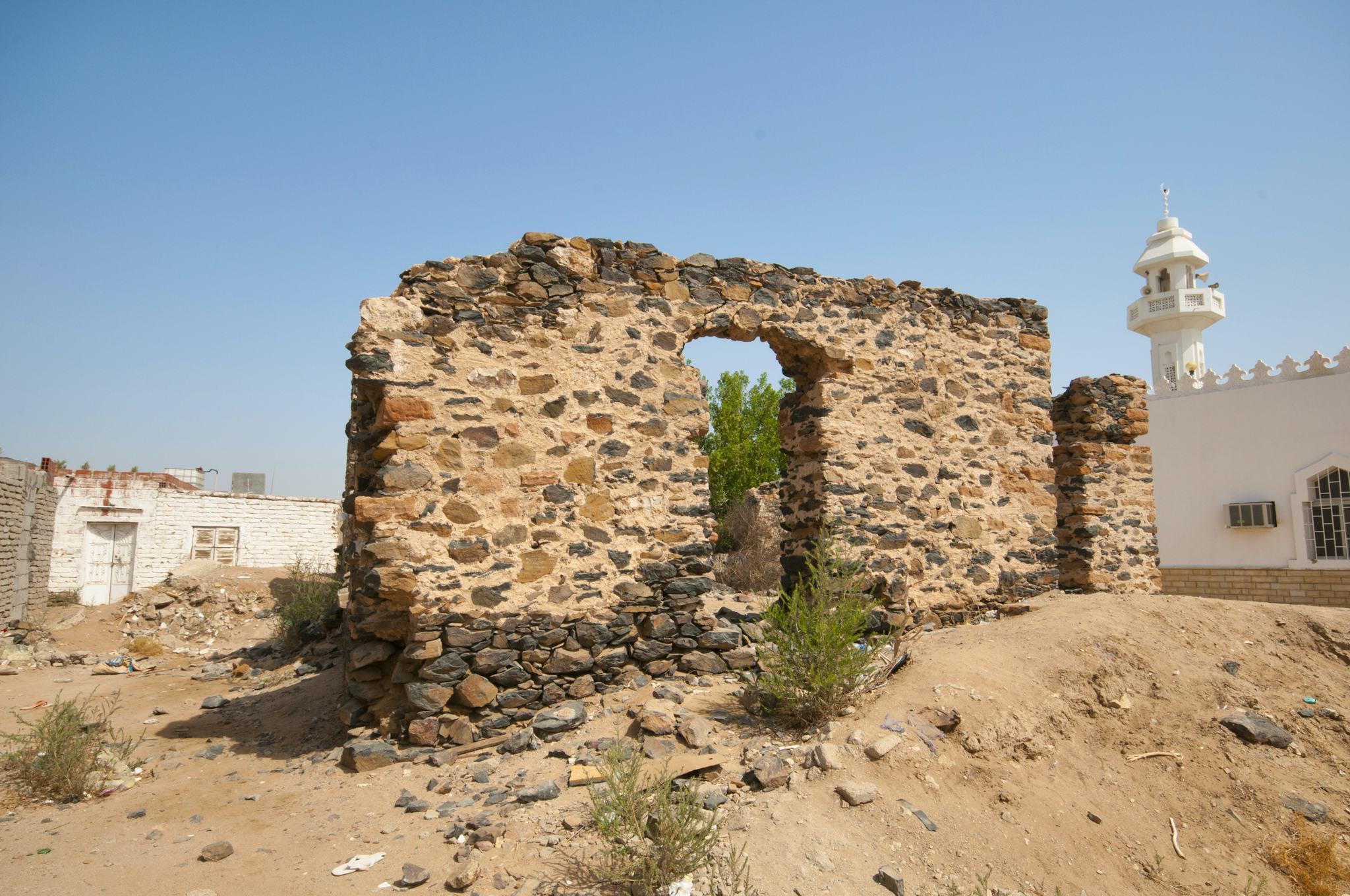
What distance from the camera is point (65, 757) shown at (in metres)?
4.57

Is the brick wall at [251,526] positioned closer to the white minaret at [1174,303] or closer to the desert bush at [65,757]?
the desert bush at [65,757]

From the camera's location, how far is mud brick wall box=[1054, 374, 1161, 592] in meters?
7.86

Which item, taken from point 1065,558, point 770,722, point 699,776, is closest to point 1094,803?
point 770,722

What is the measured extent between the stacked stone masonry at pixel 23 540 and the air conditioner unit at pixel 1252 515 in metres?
23.4

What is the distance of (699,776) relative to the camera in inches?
161

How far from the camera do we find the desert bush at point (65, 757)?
179 inches

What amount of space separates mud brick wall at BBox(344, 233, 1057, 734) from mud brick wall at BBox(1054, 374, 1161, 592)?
0.91 meters

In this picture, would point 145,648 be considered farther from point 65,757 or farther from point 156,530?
point 65,757

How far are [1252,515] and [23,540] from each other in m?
24.1

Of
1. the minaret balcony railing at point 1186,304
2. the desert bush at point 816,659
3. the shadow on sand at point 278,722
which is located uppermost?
the minaret balcony railing at point 1186,304

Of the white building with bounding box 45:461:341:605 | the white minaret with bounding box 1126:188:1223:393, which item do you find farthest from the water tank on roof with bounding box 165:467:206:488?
the white minaret with bounding box 1126:188:1223:393

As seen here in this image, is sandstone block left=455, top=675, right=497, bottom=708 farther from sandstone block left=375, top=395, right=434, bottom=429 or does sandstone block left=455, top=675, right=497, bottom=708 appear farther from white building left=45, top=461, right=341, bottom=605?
white building left=45, top=461, right=341, bottom=605

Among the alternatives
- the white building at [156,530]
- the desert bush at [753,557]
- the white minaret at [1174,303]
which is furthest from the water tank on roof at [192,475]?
the white minaret at [1174,303]

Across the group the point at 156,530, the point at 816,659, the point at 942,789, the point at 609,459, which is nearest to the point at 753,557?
the point at 609,459
